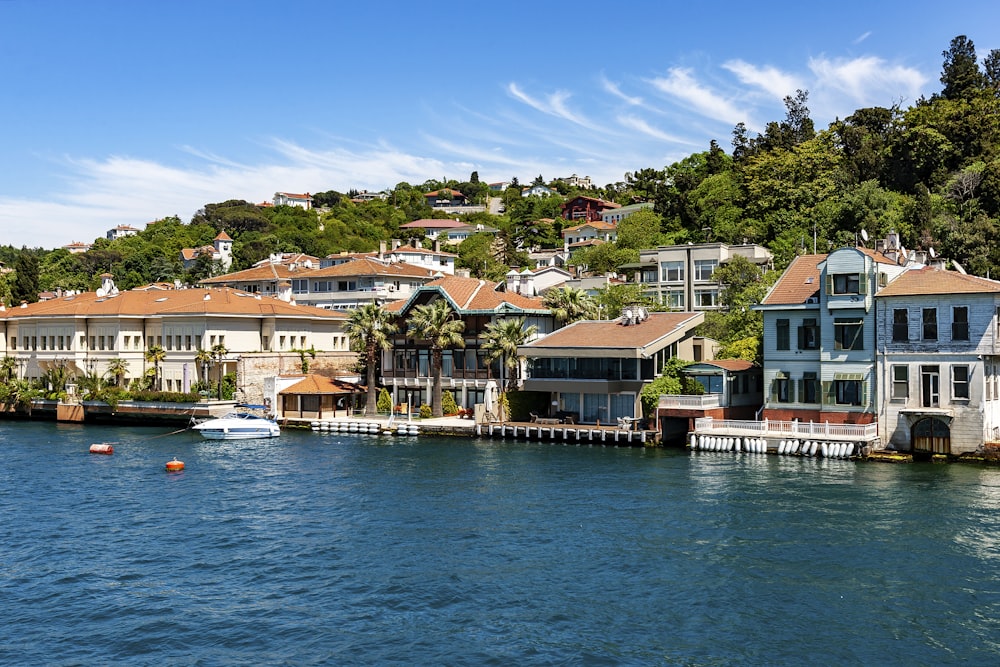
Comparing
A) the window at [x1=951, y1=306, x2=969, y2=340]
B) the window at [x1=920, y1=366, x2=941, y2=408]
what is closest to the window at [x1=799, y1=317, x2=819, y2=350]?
the window at [x1=920, y1=366, x2=941, y2=408]

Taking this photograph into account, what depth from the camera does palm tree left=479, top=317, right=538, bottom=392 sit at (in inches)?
2625

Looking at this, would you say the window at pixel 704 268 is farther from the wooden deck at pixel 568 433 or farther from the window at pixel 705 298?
the wooden deck at pixel 568 433

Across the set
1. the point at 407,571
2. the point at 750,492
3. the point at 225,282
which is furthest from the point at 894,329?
the point at 225,282

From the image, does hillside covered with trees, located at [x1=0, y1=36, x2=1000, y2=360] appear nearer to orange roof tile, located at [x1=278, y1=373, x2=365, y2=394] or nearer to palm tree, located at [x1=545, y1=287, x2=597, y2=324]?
palm tree, located at [x1=545, y1=287, x2=597, y2=324]

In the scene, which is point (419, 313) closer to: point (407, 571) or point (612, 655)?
point (407, 571)

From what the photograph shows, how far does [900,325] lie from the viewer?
171 feet

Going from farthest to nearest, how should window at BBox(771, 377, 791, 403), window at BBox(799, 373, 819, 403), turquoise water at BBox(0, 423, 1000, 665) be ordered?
window at BBox(771, 377, 791, 403) → window at BBox(799, 373, 819, 403) → turquoise water at BBox(0, 423, 1000, 665)

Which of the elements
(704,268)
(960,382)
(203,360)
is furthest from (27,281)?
(960,382)

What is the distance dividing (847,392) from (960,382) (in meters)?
6.18

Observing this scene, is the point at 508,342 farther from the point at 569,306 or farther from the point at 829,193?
the point at 829,193

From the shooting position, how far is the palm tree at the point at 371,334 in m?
73.9

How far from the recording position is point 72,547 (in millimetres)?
34594

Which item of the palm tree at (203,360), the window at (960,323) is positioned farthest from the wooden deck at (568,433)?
the palm tree at (203,360)

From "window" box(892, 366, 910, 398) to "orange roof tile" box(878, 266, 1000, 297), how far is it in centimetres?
415
